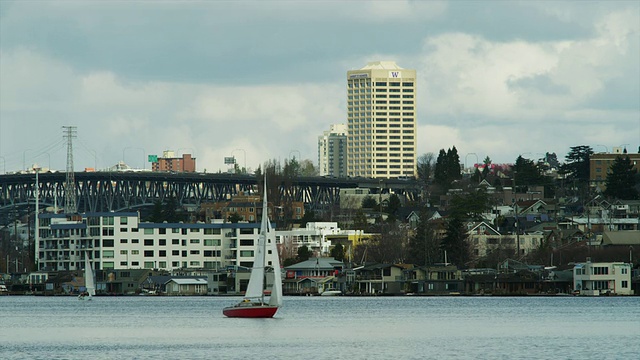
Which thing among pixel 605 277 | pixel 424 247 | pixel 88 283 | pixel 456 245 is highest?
pixel 456 245

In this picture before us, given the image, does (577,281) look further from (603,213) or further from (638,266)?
(603,213)

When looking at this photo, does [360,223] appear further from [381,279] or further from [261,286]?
[261,286]

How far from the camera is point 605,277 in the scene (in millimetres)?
136125

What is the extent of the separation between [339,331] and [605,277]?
58.0m

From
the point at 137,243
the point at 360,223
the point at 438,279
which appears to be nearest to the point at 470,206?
the point at 360,223

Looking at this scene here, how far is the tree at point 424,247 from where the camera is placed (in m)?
160

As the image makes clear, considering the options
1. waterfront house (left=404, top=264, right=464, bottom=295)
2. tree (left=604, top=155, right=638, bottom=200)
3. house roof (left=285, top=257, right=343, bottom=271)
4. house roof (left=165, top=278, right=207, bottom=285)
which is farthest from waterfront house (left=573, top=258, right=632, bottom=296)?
tree (left=604, top=155, right=638, bottom=200)

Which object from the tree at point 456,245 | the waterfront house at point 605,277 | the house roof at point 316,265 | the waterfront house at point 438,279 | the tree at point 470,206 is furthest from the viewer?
the tree at point 470,206

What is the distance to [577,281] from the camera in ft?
455

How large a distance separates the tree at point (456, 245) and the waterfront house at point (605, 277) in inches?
861

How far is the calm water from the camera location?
68.6 meters

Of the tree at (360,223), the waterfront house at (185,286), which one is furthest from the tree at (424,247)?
the tree at (360,223)

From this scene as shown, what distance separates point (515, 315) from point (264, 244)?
22.4 metres

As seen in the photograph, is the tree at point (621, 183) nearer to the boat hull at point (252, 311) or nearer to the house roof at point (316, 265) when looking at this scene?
the house roof at point (316, 265)
